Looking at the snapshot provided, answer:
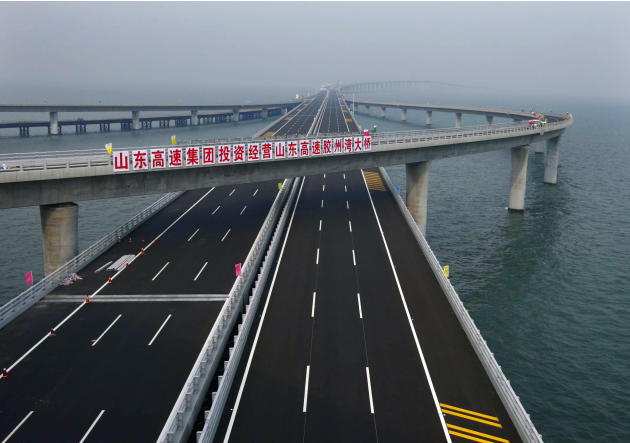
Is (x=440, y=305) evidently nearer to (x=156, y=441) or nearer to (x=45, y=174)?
(x=156, y=441)

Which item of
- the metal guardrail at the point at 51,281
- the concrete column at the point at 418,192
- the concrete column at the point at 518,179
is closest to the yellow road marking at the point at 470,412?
the metal guardrail at the point at 51,281

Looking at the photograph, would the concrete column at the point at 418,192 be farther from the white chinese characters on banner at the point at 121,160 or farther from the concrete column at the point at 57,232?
the concrete column at the point at 57,232

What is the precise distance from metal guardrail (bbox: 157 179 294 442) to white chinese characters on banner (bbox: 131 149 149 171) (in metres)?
12.2

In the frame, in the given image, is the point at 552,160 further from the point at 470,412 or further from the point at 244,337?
the point at 244,337

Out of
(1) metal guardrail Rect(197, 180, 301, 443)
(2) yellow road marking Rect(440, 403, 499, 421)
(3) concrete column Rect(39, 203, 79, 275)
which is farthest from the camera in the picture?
(3) concrete column Rect(39, 203, 79, 275)

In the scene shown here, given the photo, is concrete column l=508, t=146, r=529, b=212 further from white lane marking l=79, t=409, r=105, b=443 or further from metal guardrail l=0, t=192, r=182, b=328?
white lane marking l=79, t=409, r=105, b=443

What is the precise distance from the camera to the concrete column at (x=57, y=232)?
40438 millimetres

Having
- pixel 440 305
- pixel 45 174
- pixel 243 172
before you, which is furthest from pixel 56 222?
pixel 440 305

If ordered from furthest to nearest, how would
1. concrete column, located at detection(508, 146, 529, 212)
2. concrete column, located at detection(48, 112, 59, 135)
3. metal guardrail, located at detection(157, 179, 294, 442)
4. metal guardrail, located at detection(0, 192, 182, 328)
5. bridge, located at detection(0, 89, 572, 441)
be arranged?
concrete column, located at detection(48, 112, 59, 135)
concrete column, located at detection(508, 146, 529, 212)
metal guardrail, located at detection(0, 192, 182, 328)
bridge, located at detection(0, 89, 572, 441)
metal guardrail, located at detection(157, 179, 294, 442)

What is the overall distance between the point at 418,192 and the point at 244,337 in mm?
42408

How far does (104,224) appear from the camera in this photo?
242 feet

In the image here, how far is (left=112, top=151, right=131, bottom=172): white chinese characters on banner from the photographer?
41375 millimetres

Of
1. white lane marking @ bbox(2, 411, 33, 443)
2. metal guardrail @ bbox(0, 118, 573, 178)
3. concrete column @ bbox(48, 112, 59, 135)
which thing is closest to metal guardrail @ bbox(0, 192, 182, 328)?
metal guardrail @ bbox(0, 118, 573, 178)

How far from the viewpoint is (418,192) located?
6662cm
